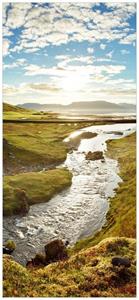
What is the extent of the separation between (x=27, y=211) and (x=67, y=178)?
1225mm

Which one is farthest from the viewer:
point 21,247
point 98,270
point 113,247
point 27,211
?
point 27,211

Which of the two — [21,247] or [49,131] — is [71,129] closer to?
[49,131]

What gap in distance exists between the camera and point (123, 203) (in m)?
7.61

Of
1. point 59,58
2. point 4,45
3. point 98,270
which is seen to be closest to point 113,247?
point 98,270

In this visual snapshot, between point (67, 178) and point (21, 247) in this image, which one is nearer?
point (21, 247)

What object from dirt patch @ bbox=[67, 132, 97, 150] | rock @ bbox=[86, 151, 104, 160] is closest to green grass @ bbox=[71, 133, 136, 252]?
rock @ bbox=[86, 151, 104, 160]

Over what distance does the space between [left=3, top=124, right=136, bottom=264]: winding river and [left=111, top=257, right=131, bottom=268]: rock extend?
1373 millimetres

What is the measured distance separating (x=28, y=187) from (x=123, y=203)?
2.07 m

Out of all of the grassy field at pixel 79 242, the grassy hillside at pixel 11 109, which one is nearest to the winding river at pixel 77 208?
the grassy field at pixel 79 242

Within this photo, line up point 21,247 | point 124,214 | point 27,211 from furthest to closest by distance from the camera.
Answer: point 27,211 < point 21,247 < point 124,214

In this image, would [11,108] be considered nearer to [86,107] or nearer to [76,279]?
[86,107]

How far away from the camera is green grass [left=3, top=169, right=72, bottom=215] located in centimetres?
784

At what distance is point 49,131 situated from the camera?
7.77 m

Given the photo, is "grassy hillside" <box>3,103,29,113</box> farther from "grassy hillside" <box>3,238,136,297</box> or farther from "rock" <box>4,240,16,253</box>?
"rock" <box>4,240,16,253</box>
